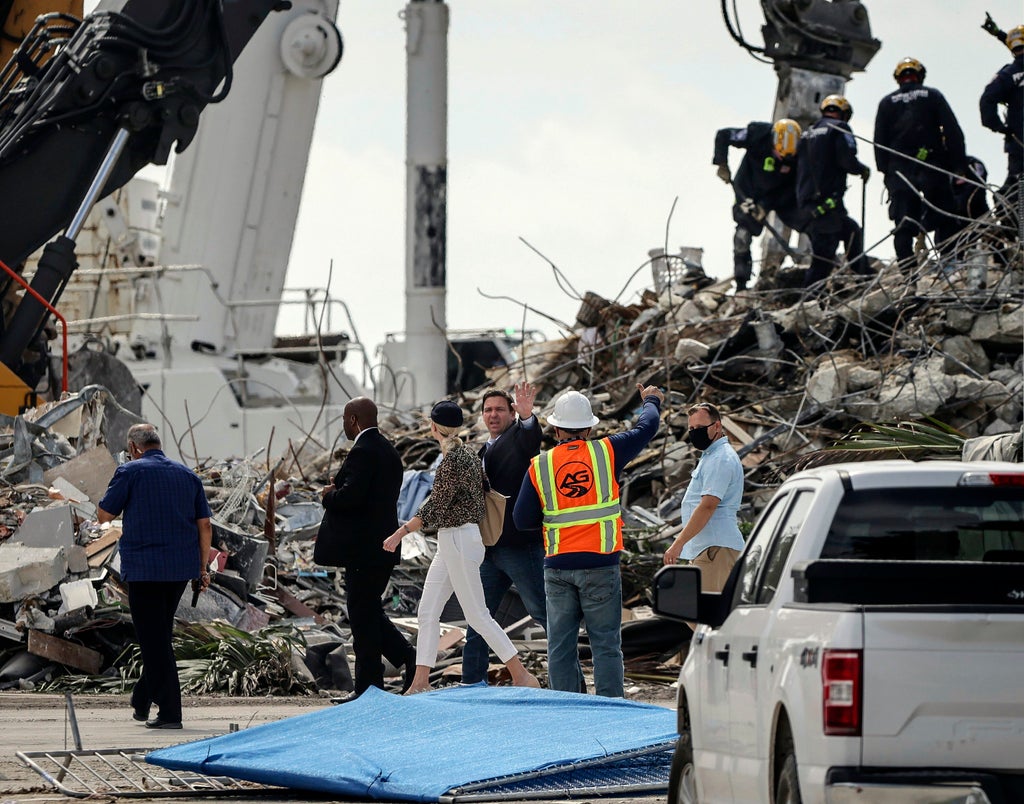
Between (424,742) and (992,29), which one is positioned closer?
(424,742)

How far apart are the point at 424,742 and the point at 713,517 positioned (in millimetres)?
2495

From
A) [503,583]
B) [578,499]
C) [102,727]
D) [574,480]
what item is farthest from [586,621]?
[102,727]

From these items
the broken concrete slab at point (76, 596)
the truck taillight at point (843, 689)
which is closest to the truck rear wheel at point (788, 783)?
the truck taillight at point (843, 689)

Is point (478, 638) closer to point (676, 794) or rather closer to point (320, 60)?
point (676, 794)

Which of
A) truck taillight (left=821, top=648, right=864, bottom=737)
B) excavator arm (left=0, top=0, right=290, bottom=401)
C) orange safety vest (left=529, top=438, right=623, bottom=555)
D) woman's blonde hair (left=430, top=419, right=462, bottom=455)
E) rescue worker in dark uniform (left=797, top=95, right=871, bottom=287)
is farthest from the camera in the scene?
rescue worker in dark uniform (left=797, top=95, right=871, bottom=287)

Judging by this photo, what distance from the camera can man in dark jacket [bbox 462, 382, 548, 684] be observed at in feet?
38.4

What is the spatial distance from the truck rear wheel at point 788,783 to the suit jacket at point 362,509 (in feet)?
20.3

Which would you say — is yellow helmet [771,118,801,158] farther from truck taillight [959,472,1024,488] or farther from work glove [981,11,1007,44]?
truck taillight [959,472,1024,488]

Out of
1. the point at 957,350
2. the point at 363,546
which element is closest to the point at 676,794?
the point at 363,546

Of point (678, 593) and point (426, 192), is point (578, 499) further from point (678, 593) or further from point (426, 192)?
point (426, 192)

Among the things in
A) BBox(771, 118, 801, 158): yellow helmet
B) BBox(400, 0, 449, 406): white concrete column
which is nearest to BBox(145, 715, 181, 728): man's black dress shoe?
BBox(771, 118, 801, 158): yellow helmet

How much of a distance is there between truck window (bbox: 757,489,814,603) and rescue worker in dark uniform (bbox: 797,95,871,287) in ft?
42.3

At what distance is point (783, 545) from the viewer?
6160mm

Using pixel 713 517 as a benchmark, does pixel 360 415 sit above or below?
above
